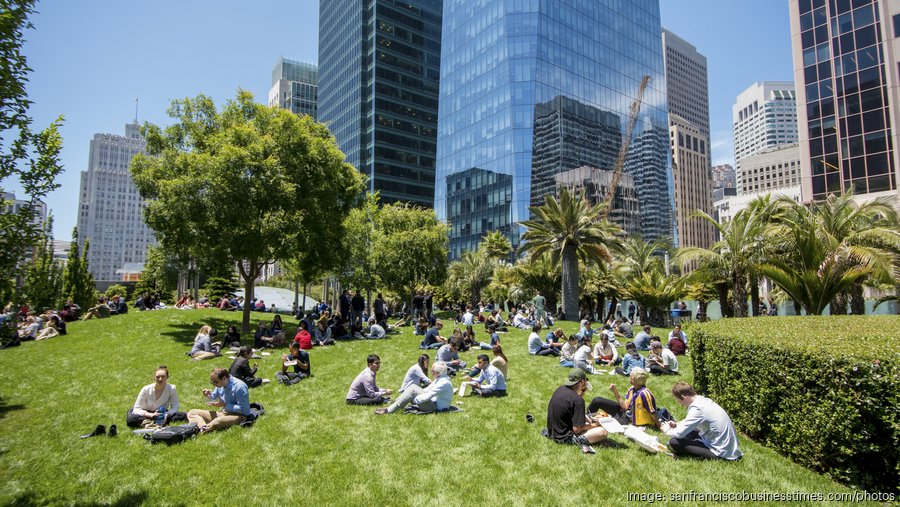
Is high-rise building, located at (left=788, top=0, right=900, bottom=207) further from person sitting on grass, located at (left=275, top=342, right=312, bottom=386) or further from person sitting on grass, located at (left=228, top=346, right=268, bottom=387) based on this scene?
person sitting on grass, located at (left=228, top=346, right=268, bottom=387)

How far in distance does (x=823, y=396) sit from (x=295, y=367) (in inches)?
449

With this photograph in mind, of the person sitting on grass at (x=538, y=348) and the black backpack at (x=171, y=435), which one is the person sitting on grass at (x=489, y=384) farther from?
the black backpack at (x=171, y=435)

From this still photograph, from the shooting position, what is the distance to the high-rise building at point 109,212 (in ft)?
629

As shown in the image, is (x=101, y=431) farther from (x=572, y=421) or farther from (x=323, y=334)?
(x=323, y=334)

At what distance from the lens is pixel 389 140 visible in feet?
327

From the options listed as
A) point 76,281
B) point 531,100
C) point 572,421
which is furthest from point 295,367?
point 531,100

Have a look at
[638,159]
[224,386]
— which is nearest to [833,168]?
[638,159]

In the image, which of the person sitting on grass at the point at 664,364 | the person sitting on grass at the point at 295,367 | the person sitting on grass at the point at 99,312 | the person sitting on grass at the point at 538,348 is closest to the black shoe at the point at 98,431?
the person sitting on grass at the point at 295,367

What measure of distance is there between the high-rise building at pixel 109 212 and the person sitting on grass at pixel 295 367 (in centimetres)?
21716

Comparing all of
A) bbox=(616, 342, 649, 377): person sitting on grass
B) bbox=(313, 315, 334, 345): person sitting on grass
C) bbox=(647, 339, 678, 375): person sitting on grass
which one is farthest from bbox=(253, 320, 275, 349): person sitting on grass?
bbox=(647, 339, 678, 375): person sitting on grass

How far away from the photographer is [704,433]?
702cm

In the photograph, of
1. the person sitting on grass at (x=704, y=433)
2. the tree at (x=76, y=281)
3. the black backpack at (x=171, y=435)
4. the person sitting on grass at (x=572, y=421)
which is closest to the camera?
the person sitting on grass at (x=704, y=433)

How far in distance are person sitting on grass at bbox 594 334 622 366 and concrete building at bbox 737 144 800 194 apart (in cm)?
16807

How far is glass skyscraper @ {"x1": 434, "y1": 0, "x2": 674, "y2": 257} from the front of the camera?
78438 millimetres
